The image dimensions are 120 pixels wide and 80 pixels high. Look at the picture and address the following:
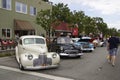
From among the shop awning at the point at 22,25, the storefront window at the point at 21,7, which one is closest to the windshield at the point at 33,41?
the shop awning at the point at 22,25

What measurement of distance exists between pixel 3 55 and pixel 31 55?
621cm

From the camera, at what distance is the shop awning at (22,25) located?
2823 cm

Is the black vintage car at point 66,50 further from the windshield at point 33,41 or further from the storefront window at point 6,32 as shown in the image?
the storefront window at point 6,32

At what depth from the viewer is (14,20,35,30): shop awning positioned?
28.2 metres

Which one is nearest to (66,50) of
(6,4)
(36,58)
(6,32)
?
(36,58)

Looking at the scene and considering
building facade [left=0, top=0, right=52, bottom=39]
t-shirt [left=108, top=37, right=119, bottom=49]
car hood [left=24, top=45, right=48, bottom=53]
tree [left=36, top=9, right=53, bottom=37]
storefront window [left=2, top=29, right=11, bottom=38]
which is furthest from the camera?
storefront window [left=2, top=29, right=11, bottom=38]

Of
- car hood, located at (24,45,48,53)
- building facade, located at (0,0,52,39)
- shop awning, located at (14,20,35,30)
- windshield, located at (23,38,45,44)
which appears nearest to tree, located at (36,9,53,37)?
shop awning, located at (14,20,35,30)

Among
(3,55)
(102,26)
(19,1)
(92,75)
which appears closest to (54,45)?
(3,55)

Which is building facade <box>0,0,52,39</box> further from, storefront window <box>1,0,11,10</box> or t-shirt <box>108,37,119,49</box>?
t-shirt <box>108,37,119,49</box>

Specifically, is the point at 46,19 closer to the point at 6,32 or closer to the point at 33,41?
the point at 6,32

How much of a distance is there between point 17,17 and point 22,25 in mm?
1345

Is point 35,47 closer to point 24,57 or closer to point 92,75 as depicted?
point 24,57

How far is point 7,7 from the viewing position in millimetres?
27391

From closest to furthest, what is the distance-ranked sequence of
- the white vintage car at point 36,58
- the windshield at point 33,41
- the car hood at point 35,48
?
the white vintage car at point 36,58 < the car hood at point 35,48 < the windshield at point 33,41
